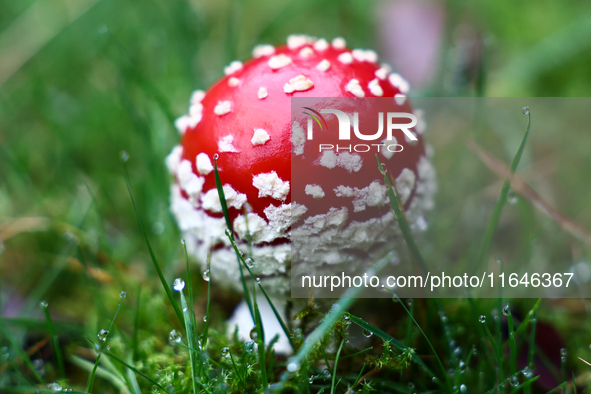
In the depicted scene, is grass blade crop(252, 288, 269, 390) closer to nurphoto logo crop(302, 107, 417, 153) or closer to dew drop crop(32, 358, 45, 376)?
nurphoto logo crop(302, 107, 417, 153)

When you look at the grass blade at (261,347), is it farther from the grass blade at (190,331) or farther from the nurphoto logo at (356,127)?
the nurphoto logo at (356,127)

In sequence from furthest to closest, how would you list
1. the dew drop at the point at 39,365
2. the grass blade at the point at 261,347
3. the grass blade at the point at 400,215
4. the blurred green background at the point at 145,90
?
the blurred green background at the point at 145,90
the dew drop at the point at 39,365
the grass blade at the point at 400,215
the grass blade at the point at 261,347

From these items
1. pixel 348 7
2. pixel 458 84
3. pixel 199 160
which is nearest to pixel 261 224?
pixel 199 160

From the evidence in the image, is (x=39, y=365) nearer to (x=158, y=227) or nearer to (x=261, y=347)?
(x=158, y=227)

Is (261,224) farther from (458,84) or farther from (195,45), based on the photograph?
(458,84)

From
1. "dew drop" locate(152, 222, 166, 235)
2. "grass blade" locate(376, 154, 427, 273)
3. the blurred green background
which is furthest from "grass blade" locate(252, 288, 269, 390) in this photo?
"dew drop" locate(152, 222, 166, 235)

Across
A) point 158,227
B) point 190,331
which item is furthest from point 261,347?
point 158,227

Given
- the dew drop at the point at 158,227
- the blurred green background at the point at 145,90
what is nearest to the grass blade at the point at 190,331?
the blurred green background at the point at 145,90
